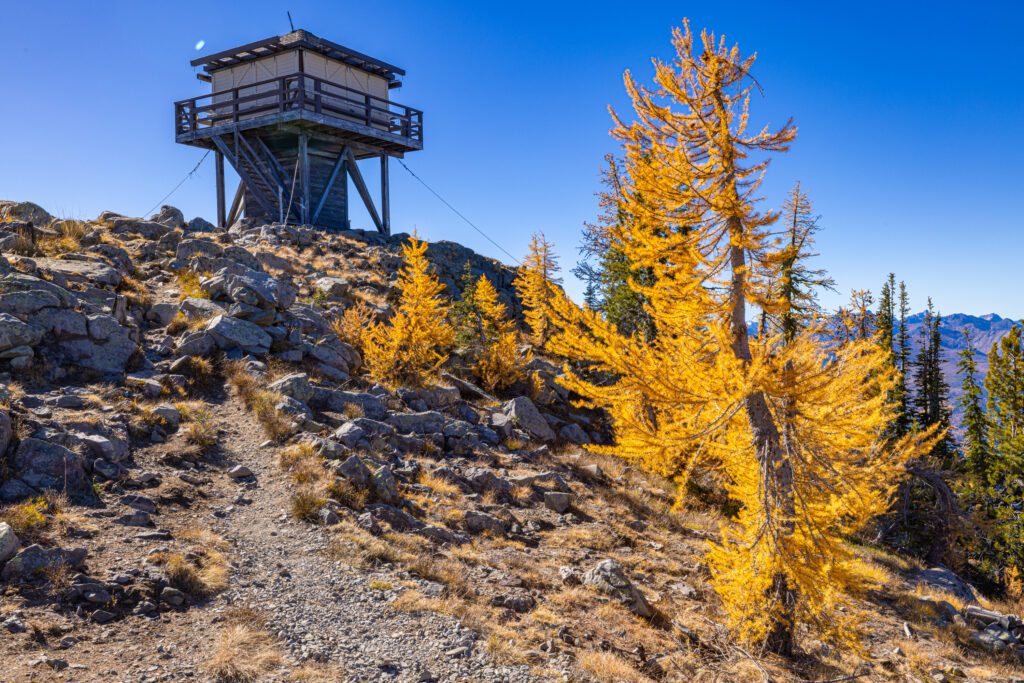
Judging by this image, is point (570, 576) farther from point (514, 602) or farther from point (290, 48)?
point (290, 48)

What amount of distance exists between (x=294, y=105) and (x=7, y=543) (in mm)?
23858

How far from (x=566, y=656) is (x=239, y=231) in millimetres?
26133

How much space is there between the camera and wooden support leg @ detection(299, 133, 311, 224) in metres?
27.4

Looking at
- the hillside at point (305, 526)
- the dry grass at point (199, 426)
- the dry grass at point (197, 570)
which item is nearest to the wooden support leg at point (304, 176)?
the hillside at point (305, 526)

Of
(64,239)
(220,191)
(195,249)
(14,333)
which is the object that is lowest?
(14,333)

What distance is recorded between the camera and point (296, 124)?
89.0 feet

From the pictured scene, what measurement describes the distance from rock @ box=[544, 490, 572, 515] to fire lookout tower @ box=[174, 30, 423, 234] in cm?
2012

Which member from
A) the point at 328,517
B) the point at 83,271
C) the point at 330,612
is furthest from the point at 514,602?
the point at 83,271

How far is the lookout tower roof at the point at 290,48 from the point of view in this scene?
27.2 metres

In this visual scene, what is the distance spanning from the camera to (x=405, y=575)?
8430mm

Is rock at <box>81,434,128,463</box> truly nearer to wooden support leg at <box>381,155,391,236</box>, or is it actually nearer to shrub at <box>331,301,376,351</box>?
shrub at <box>331,301,376,351</box>

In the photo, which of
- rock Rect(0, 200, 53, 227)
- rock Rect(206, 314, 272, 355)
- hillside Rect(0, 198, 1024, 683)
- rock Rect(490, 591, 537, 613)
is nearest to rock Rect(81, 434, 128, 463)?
hillside Rect(0, 198, 1024, 683)

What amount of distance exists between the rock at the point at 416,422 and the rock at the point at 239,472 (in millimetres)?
4040

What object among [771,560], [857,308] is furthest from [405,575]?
[857,308]
